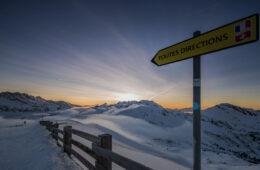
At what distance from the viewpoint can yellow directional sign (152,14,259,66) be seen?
169 cm

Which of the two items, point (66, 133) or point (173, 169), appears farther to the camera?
point (173, 169)

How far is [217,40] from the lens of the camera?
199 cm

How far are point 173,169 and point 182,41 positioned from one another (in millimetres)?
6732

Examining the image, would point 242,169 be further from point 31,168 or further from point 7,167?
point 7,167

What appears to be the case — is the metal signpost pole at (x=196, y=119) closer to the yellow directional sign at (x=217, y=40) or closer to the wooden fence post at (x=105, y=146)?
the yellow directional sign at (x=217, y=40)

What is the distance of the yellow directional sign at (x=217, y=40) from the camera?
169 cm

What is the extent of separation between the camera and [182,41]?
2.43 m

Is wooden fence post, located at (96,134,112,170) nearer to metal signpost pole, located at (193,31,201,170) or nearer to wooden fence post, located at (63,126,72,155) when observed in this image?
metal signpost pole, located at (193,31,201,170)

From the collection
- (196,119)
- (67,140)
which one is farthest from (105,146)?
(67,140)

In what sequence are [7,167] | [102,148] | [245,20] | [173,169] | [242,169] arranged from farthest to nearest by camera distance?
1. [242,169]
2. [173,169]
3. [7,167]
4. [102,148]
5. [245,20]

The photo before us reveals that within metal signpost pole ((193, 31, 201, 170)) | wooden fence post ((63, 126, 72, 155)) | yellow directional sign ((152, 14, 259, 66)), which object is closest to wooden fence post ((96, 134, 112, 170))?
metal signpost pole ((193, 31, 201, 170))

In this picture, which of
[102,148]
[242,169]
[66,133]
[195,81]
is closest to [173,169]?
[102,148]

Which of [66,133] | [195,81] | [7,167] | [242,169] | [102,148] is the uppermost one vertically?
[195,81]

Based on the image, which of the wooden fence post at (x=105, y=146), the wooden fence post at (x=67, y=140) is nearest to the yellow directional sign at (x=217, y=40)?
the wooden fence post at (x=105, y=146)
